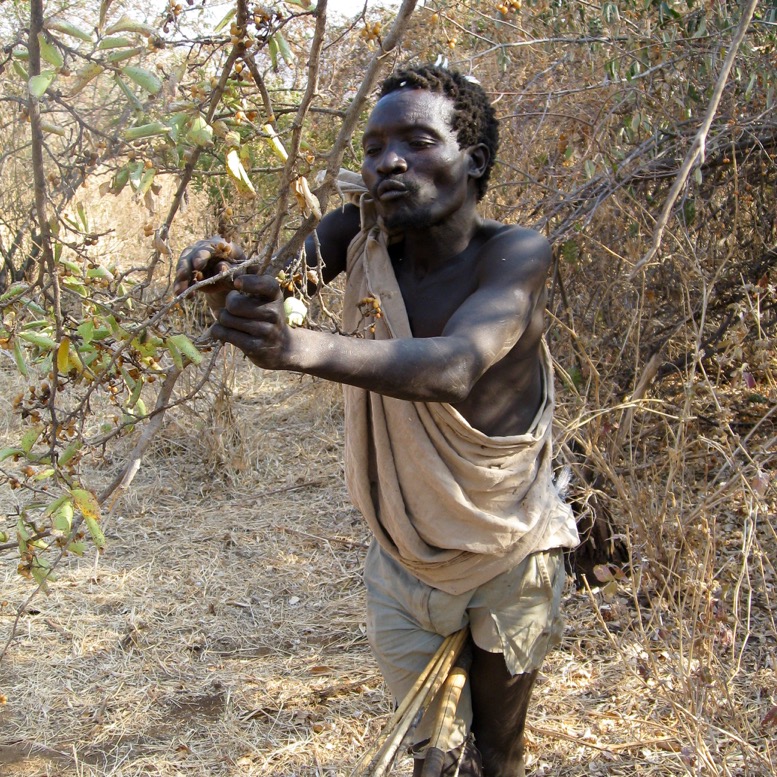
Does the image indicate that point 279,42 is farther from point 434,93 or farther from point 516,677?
point 516,677

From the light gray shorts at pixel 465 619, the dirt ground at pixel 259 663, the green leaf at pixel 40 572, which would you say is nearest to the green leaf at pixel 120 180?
the green leaf at pixel 40 572

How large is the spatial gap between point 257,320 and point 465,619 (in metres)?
1.00

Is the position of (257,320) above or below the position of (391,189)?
below

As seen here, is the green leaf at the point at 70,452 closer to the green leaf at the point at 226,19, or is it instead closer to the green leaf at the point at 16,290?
the green leaf at the point at 16,290

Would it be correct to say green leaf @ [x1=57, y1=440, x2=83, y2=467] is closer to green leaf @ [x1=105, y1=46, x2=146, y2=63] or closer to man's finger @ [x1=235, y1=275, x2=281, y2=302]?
man's finger @ [x1=235, y1=275, x2=281, y2=302]

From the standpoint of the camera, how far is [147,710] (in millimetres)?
3010

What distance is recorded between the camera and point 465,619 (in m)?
1.98

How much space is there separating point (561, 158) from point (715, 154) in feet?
1.83

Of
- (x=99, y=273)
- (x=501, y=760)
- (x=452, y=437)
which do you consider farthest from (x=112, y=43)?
(x=501, y=760)

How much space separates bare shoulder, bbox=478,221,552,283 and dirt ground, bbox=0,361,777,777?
0.87 meters

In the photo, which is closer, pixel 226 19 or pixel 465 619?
pixel 226 19

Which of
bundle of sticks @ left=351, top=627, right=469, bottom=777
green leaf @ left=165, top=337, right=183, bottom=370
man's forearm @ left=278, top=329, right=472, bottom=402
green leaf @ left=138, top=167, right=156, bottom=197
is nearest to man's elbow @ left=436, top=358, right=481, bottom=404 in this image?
man's forearm @ left=278, top=329, right=472, bottom=402

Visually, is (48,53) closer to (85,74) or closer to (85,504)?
(85,74)

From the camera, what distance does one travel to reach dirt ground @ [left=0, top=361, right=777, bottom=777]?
252 cm
